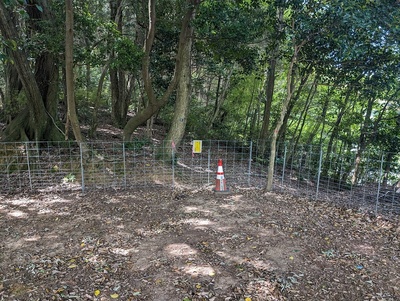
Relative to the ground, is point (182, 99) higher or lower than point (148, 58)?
lower

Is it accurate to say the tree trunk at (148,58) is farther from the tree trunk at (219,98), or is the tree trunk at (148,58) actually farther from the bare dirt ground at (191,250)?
the tree trunk at (219,98)

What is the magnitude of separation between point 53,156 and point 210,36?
16.4ft

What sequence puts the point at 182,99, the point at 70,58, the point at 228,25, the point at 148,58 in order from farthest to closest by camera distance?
the point at 182,99 → the point at 148,58 → the point at 228,25 → the point at 70,58

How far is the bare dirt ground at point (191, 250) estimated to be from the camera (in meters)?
2.94

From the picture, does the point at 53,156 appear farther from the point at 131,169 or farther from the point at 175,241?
the point at 175,241

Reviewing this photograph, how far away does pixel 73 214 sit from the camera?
4.98 metres

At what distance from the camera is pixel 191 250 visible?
12.2ft

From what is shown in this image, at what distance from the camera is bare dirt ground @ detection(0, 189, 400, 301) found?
9.66 feet

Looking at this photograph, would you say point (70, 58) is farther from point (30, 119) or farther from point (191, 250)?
point (191, 250)

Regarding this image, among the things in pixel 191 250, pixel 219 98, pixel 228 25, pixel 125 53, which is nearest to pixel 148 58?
pixel 125 53

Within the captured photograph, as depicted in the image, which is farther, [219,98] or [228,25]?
[219,98]

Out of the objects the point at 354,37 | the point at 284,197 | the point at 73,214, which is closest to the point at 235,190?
the point at 284,197

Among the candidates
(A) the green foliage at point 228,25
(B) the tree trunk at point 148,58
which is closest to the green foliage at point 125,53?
(B) the tree trunk at point 148,58

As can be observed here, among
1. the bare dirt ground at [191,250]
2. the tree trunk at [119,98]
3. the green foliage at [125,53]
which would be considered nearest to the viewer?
the bare dirt ground at [191,250]
